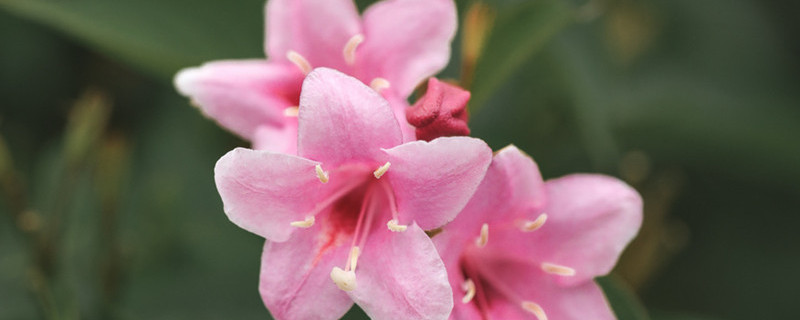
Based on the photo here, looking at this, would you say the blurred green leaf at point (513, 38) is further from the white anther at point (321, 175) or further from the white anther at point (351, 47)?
the white anther at point (321, 175)

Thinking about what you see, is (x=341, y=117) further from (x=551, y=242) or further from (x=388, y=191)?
(x=551, y=242)

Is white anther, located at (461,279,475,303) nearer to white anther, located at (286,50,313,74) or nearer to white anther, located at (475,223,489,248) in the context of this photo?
white anther, located at (475,223,489,248)

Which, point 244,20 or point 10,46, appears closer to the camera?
point 244,20

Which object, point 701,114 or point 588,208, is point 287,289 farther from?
point 701,114

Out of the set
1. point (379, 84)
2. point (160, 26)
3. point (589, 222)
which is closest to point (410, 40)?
point (379, 84)

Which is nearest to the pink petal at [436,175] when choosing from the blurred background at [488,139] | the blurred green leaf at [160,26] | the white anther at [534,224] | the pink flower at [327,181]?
the pink flower at [327,181]

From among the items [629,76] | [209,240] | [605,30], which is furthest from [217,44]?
[629,76]
